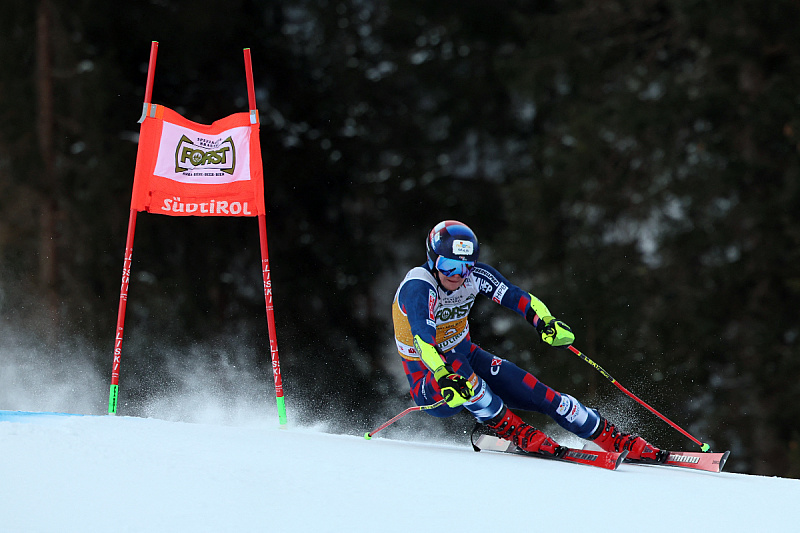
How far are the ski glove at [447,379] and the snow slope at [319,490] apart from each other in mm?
259

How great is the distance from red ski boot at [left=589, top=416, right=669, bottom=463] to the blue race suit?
5 centimetres

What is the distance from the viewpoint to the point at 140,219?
1011 cm

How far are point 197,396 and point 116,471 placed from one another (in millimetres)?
7910

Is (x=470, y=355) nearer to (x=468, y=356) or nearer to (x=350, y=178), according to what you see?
(x=468, y=356)

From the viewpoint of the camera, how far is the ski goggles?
384 centimetres

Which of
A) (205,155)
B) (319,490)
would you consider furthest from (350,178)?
(319,490)

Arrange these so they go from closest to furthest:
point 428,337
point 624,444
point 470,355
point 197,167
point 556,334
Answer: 1. point 428,337
2. point 624,444
3. point 556,334
4. point 470,355
5. point 197,167

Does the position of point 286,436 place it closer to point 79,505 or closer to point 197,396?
point 79,505

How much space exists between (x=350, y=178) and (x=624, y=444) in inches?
286

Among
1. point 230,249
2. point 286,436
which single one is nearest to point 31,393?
point 230,249

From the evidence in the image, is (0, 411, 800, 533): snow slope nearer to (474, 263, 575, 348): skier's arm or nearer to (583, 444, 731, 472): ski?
(583, 444, 731, 472): ski

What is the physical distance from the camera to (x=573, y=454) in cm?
378

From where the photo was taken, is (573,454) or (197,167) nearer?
(573,454)

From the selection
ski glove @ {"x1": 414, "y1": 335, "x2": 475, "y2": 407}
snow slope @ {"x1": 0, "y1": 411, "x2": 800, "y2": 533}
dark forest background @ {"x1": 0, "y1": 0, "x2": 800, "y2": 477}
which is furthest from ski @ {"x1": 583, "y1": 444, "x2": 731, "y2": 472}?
dark forest background @ {"x1": 0, "y1": 0, "x2": 800, "y2": 477}
